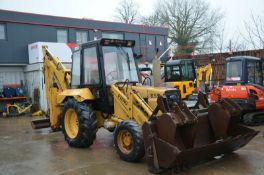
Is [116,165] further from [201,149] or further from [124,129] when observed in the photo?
[201,149]

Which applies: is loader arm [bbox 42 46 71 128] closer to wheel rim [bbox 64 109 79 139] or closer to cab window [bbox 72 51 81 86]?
cab window [bbox 72 51 81 86]

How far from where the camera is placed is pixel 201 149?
5867 millimetres

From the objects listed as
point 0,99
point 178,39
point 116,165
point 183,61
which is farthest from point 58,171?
point 178,39

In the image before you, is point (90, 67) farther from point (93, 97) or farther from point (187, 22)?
point (187, 22)

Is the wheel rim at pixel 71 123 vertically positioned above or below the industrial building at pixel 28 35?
below

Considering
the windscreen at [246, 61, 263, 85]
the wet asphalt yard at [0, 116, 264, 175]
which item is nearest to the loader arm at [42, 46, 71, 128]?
the wet asphalt yard at [0, 116, 264, 175]

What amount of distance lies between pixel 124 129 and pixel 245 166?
239 centimetres

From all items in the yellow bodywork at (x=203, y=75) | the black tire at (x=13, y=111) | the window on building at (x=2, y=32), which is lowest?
the black tire at (x=13, y=111)

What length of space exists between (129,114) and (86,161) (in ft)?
4.37

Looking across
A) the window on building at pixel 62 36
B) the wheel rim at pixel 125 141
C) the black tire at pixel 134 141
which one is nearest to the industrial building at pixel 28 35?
the window on building at pixel 62 36

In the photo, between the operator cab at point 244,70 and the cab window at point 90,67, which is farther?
the operator cab at point 244,70

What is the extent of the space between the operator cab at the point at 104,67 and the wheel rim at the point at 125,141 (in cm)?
131

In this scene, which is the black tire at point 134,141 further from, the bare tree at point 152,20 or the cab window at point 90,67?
the bare tree at point 152,20

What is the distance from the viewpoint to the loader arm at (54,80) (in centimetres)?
951
